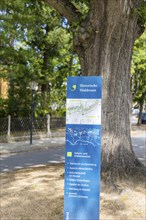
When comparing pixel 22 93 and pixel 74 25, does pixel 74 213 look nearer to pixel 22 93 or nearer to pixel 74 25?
pixel 74 25

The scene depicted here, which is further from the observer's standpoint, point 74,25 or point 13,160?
point 13,160

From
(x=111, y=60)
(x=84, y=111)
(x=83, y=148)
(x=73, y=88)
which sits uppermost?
(x=111, y=60)

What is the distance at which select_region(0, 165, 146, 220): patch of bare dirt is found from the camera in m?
5.31

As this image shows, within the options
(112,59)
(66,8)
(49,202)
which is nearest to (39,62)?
(66,8)

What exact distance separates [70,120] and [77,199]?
93 centimetres

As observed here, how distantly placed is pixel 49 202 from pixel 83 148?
8.07ft

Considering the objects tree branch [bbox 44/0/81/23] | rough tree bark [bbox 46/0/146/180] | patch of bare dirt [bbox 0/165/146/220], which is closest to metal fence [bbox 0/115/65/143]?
tree branch [bbox 44/0/81/23]

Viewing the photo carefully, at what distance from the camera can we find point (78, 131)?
12.7 feet

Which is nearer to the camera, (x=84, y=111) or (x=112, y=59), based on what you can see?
(x=84, y=111)

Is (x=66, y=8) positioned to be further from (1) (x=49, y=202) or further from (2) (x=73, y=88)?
(1) (x=49, y=202)

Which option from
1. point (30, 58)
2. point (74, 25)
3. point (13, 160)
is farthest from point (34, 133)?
point (74, 25)

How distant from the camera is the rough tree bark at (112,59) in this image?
6.76m

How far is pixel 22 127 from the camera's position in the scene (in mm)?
20984

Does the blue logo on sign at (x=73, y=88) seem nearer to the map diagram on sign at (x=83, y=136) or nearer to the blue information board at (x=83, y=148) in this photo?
the blue information board at (x=83, y=148)
